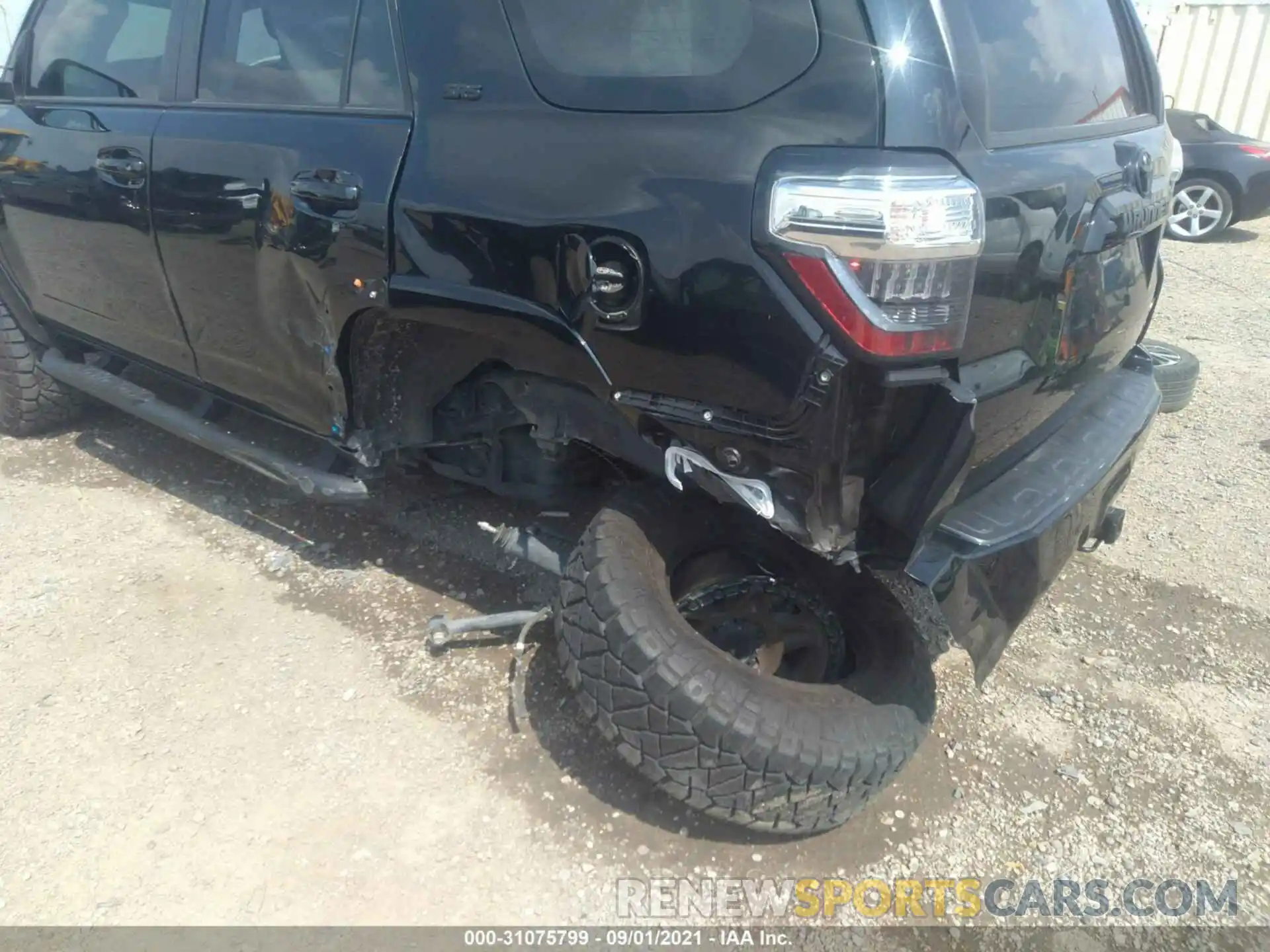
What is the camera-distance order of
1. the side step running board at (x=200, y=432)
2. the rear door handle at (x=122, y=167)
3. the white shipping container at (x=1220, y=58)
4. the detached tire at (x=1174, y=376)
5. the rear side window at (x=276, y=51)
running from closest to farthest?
the rear side window at (x=276, y=51)
the side step running board at (x=200, y=432)
the rear door handle at (x=122, y=167)
the detached tire at (x=1174, y=376)
the white shipping container at (x=1220, y=58)

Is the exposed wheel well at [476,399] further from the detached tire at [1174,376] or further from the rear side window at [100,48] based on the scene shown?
the detached tire at [1174,376]

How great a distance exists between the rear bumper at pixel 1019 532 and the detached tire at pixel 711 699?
0.84 ft

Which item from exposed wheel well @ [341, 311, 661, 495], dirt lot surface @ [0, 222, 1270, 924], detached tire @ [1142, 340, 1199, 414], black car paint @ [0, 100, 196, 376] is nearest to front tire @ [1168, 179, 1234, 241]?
detached tire @ [1142, 340, 1199, 414]

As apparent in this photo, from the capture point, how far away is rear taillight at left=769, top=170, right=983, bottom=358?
1633 mm

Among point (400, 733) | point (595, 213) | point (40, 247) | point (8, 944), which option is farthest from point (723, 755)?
point (40, 247)

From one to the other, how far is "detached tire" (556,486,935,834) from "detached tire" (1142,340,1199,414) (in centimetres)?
268

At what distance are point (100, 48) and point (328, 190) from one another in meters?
1.72

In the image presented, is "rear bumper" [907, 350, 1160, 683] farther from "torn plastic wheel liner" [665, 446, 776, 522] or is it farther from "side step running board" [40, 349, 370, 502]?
"side step running board" [40, 349, 370, 502]

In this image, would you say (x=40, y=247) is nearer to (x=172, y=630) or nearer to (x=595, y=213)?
(x=172, y=630)

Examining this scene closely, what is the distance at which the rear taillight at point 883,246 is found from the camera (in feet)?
5.36

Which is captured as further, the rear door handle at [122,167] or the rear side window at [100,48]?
the rear side window at [100,48]

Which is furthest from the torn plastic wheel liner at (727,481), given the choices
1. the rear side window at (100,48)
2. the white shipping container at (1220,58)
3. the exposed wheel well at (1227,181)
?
the white shipping container at (1220,58)

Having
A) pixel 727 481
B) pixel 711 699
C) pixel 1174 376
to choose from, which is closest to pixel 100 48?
pixel 727 481

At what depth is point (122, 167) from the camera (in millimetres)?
2943
